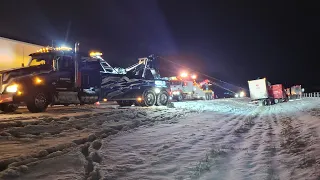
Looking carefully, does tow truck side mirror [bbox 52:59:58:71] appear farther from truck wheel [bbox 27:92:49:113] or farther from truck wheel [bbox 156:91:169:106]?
truck wheel [bbox 156:91:169:106]

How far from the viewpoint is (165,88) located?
22922mm

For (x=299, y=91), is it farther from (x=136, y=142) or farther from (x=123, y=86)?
(x=136, y=142)

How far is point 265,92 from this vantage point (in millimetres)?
32875

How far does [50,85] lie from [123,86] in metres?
4.82

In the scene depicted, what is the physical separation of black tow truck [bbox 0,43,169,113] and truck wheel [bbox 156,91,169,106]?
0.55 m

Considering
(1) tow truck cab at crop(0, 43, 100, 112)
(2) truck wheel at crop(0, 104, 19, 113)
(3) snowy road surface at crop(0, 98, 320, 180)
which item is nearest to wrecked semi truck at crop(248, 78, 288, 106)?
(1) tow truck cab at crop(0, 43, 100, 112)

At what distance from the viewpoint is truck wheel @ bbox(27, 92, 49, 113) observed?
15422mm

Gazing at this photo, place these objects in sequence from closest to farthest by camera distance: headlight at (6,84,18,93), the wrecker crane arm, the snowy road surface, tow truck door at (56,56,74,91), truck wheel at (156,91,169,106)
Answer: the snowy road surface → headlight at (6,84,18,93) → tow truck door at (56,56,74,91) → the wrecker crane arm → truck wheel at (156,91,169,106)

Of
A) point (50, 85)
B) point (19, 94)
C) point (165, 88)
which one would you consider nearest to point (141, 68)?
point (165, 88)

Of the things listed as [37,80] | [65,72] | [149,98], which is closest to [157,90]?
[149,98]

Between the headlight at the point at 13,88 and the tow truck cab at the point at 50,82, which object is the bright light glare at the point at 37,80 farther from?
the headlight at the point at 13,88

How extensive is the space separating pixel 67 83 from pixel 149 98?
5.97 m

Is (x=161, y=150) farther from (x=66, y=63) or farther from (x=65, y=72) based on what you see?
(x=66, y=63)

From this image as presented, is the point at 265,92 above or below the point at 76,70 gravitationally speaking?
below
